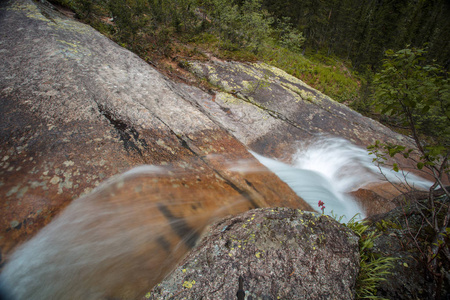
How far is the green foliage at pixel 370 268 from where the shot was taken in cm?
183

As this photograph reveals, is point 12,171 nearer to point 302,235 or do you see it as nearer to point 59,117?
point 59,117

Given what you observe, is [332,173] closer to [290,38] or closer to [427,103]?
[427,103]

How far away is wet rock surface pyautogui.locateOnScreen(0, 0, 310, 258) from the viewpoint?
2145 millimetres

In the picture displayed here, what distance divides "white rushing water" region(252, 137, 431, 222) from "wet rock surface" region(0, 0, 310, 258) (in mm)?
839

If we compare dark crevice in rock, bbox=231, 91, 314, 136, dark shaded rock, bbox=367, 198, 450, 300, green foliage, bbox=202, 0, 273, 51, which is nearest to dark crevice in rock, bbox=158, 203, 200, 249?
dark shaded rock, bbox=367, 198, 450, 300

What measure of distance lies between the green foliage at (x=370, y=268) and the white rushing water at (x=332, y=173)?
1.73 meters

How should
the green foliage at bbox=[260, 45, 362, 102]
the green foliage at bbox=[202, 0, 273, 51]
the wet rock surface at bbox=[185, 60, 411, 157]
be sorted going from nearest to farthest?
the wet rock surface at bbox=[185, 60, 411, 157], the green foliage at bbox=[202, 0, 273, 51], the green foliage at bbox=[260, 45, 362, 102]

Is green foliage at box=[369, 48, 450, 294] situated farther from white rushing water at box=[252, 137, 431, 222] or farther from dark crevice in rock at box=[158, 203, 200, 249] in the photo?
dark crevice in rock at box=[158, 203, 200, 249]

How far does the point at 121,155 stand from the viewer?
2.70 m

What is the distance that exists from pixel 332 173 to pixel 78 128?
587 cm

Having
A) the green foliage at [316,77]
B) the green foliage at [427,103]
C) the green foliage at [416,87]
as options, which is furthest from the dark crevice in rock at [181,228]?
the green foliage at [316,77]

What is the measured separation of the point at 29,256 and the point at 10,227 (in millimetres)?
344

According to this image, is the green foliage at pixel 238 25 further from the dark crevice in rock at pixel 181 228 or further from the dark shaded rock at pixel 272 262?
the dark shaded rock at pixel 272 262

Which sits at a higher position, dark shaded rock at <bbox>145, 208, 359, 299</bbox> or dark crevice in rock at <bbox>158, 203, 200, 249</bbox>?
dark shaded rock at <bbox>145, 208, 359, 299</bbox>
